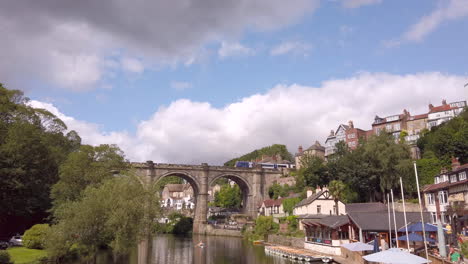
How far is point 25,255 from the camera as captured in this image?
33.0 metres

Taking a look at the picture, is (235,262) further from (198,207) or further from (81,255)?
(198,207)

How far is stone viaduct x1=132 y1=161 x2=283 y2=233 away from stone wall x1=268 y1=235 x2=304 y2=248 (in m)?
27.3

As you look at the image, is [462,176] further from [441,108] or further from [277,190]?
[277,190]

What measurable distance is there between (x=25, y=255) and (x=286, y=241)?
29.2m

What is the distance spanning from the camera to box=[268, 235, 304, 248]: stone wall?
43812 mm

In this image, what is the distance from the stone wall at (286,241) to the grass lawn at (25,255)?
26939mm

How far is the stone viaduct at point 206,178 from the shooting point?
248 feet

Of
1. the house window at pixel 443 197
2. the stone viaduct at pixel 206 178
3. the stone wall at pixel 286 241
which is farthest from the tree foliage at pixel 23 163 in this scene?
the house window at pixel 443 197

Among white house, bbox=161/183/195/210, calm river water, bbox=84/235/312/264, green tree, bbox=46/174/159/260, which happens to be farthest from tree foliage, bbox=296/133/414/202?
white house, bbox=161/183/195/210

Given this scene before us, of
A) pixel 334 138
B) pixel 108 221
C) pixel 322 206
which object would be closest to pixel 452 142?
pixel 322 206

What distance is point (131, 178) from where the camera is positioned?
3281 cm

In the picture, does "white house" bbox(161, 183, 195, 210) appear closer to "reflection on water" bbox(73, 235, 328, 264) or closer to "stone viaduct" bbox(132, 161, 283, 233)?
"stone viaduct" bbox(132, 161, 283, 233)

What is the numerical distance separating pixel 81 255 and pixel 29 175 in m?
14.5

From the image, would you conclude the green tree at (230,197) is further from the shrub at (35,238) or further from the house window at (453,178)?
the shrub at (35,238)
